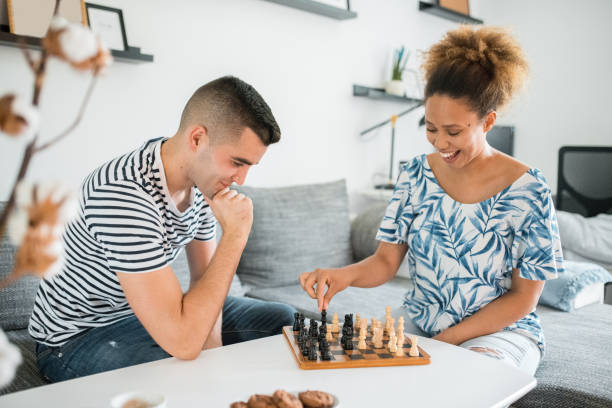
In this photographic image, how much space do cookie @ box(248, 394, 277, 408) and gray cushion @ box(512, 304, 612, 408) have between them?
897 mm

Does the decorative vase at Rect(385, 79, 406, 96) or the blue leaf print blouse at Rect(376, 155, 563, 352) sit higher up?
the decorative vase at Rect(385, 79, 406, 96)

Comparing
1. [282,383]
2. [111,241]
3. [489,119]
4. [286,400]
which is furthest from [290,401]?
[489,119]

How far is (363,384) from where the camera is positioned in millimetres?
974

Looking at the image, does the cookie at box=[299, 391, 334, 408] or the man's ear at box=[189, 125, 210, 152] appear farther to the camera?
the man's ear at box=[189, 125, 210, 152]

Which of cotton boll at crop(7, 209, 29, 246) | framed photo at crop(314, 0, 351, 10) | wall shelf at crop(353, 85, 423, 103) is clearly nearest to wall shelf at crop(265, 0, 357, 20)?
framed photo at crop(314, 0, 351, 10)

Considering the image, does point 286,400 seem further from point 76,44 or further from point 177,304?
point 76,44

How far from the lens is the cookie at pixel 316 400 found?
31.3 inches

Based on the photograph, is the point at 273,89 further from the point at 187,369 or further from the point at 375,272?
the point at 187,369

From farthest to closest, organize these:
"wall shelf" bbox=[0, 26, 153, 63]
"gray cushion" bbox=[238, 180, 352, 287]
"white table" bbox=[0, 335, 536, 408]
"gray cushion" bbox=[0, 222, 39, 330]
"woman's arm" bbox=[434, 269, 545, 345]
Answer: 1. "gray cushion" bbox=[238, 180, 352, 287]
2. "wall shelf" bbox=[0, 26, 153, 63]
3. "gray cushion" bbox=[0, 222, 39, 330]
4. "woman's arm" bbox=[434, 269, 545, 345]
5. "white table" bbox=[0, 335, 536, 408]

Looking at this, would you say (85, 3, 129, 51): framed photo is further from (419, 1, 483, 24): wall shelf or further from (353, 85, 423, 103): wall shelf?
(419, 1, 483, 24): wall shelf

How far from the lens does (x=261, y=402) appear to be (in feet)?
2.57

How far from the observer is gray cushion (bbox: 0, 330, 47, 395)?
135cm

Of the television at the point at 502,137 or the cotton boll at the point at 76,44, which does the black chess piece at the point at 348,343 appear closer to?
the cotton boll at the point at 76,44

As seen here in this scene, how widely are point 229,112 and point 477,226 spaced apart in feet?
2.43
